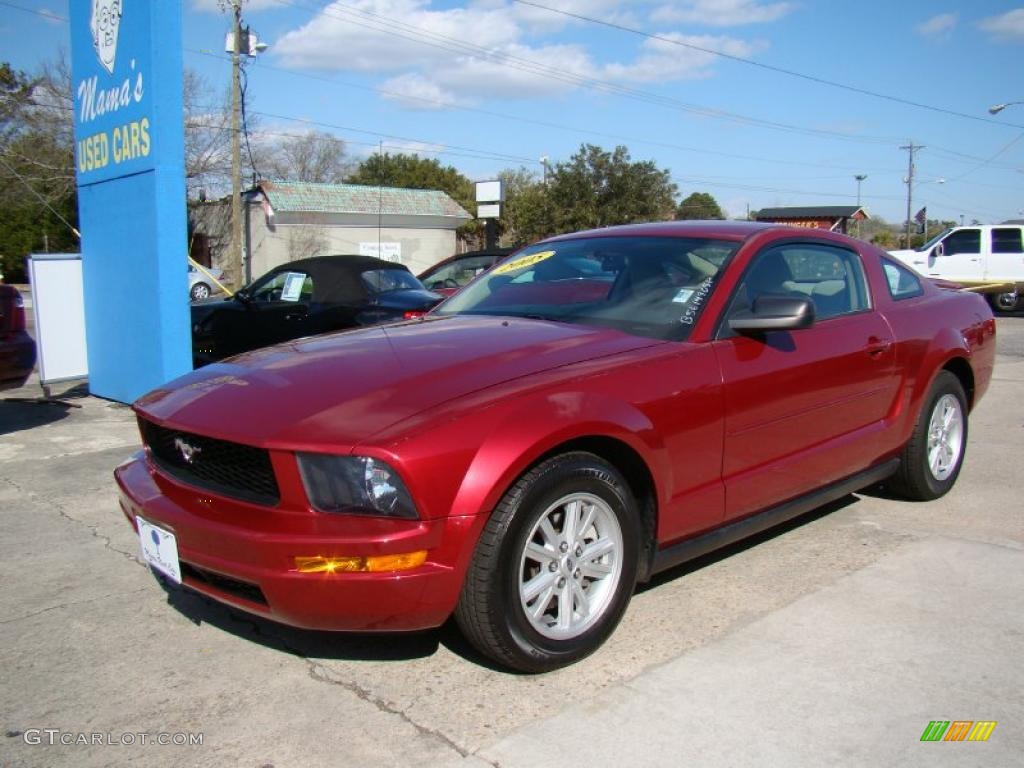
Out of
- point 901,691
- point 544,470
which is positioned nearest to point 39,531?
point 544,470

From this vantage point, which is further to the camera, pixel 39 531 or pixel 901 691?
pixel 39 531

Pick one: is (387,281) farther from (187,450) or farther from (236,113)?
(236,113)

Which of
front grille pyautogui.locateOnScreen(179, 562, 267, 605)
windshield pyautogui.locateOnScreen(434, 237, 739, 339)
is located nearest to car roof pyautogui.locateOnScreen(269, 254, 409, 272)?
windshield pyautogui.locateOnScreen(434, 237, 739, 339)

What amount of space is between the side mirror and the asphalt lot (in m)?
1.13

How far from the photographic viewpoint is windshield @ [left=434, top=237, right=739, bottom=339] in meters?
3.77

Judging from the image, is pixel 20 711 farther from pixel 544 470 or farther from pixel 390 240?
pixel 390 240

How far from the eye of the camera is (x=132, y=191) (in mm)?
8203

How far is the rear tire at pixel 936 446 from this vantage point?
15.9 ft

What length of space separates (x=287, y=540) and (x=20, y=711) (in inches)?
43.0

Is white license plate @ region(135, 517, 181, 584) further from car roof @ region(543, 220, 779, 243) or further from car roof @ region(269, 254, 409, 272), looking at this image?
car roof @ region(269, 254, 409, 272)

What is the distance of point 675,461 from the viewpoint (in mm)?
3338

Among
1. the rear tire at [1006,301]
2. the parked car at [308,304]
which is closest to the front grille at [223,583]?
the parked car at [308,304]

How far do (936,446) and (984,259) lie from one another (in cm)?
1900

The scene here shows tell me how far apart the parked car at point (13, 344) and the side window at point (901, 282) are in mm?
6223
